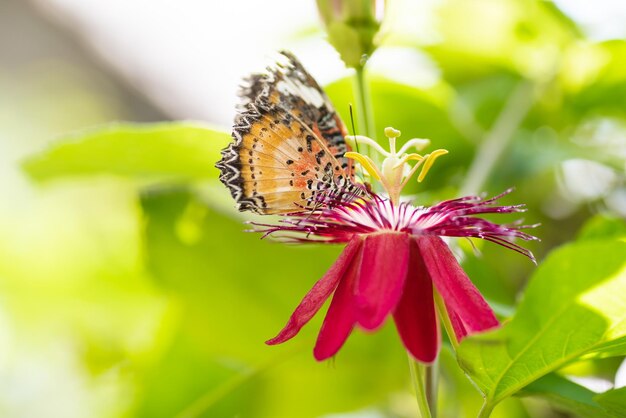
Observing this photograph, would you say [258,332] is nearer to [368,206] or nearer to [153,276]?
[153,276]

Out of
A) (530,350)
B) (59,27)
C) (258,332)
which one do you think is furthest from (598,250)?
(59,27)

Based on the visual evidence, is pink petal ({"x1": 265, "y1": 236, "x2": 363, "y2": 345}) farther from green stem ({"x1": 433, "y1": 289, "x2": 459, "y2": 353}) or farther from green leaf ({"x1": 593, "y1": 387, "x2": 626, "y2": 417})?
green leaf ({"x1": 593, "y1": 387, "x2": 626, "y2": 417})

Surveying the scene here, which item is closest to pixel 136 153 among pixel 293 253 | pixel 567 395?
pixel 293 253

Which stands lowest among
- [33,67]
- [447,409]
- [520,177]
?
[447,409]

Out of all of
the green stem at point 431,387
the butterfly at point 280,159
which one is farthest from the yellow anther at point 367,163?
the green stem at point 431,387

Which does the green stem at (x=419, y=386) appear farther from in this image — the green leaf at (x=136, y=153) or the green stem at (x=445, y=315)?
the green leaf at (x=136, y=153)

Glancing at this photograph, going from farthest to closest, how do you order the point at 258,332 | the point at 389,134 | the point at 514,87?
the point at 514,87
the point at 258,332
the point at 389,134
